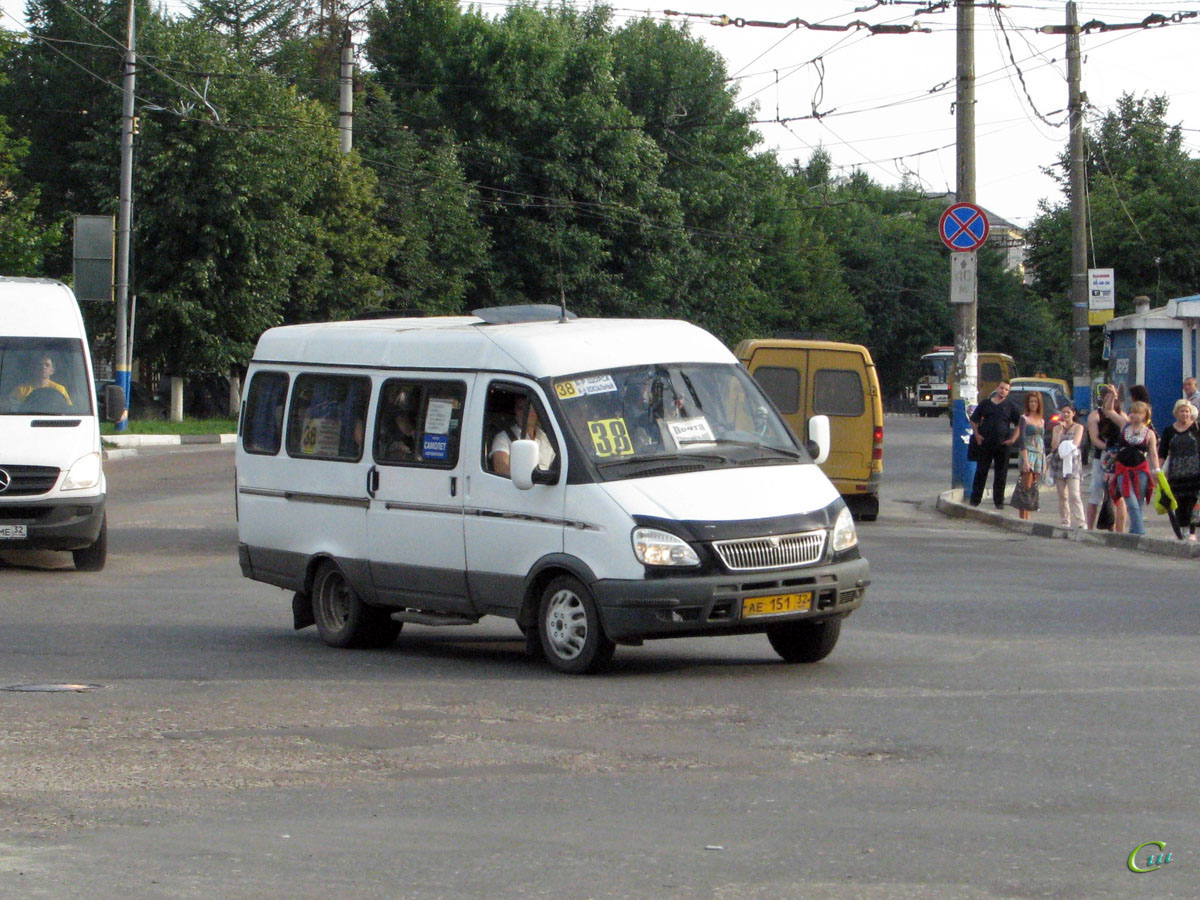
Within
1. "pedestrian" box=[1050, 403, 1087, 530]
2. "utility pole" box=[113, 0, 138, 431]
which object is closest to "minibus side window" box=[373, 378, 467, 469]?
"pedestrian" box=[1050, 403, 1087, 530]

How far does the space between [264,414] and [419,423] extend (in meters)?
1.79

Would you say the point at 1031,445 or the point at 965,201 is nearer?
the point at 1031,445

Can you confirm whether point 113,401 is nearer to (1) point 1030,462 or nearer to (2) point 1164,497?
(2) point 1164,497

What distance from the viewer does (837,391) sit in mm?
23156

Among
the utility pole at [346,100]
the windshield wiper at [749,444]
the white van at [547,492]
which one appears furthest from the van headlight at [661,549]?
the utility pole at [346,100]

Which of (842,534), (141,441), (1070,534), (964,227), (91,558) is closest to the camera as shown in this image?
(842,534)

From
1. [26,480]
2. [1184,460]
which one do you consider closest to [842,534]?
[26,480]

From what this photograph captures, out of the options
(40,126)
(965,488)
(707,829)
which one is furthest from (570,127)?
(707,829)

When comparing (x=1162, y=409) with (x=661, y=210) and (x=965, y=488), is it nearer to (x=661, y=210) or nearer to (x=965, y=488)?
(x=965, y=488)

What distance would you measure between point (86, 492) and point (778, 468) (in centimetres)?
806

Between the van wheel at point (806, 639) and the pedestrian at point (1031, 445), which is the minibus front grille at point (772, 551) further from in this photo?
the pedestrian at point (1031, 445)

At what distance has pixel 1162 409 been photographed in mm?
31172

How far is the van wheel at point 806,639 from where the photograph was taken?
33.7 feet

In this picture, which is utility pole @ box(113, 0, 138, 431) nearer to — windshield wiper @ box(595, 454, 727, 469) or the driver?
the driver
